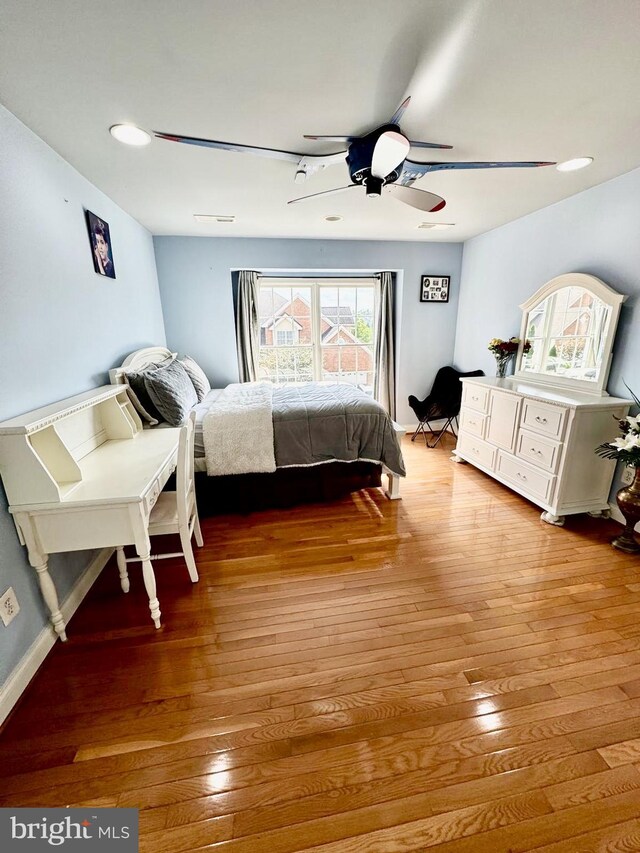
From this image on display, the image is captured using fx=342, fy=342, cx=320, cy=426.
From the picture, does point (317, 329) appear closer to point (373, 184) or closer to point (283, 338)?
point (283, 338)

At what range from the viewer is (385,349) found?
456 cm

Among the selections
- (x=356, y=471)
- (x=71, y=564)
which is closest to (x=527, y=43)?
(x=356, y=471)

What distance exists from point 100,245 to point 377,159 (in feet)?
6.42

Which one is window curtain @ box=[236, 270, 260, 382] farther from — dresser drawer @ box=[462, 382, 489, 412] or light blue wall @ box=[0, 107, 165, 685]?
dresser drawer @ box=[462, 382, 489, 412]

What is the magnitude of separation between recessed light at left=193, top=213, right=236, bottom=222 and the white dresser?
2856mm

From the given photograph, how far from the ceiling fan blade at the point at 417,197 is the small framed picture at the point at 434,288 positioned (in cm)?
245

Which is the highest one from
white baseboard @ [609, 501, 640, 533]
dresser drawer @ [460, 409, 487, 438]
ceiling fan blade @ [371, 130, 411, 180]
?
ceiling fan blade @ [371, 130, 411, 180]

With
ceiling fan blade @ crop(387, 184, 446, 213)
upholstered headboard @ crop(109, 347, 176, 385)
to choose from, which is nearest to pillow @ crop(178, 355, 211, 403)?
upholstered headboard @ crop(109, 347, 176, 385)

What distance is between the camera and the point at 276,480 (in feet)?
9.07

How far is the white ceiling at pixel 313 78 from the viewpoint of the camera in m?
1.13

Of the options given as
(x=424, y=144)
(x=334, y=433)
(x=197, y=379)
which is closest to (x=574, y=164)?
(x=424, y=144)

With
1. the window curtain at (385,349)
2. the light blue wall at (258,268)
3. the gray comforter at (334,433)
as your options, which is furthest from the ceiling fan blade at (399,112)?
the window curtain at (385,349)

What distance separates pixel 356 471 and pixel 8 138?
108 inches

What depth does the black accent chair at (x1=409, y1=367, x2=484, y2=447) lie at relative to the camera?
4.29m
